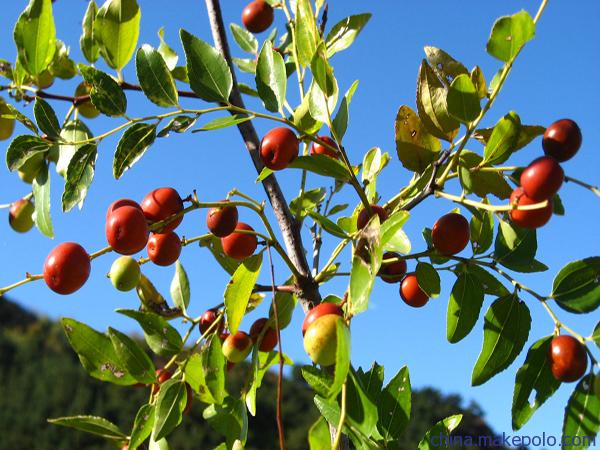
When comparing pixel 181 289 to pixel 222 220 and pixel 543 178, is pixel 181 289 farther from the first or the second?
pixel 543 178

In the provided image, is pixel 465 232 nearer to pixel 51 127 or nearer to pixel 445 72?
pixel 445 72

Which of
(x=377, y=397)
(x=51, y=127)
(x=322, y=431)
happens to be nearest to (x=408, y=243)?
(x=377, y=397)

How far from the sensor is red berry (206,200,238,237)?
979 millimetres

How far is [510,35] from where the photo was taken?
2.52 ft

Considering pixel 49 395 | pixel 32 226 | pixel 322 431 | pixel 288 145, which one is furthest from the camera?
pixel 49 395

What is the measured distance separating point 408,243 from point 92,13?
789mm

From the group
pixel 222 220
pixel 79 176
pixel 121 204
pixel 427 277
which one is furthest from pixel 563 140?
pixel 79 176

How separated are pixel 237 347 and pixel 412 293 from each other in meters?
0.30

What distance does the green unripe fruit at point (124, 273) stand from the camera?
1.04 m

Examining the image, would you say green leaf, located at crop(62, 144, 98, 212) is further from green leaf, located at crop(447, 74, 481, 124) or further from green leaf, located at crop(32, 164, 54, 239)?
green leaf, located at crop(447, 74, 481, 124)

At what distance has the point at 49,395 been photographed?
7.75 m

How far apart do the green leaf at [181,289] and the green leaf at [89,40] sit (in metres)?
0.45

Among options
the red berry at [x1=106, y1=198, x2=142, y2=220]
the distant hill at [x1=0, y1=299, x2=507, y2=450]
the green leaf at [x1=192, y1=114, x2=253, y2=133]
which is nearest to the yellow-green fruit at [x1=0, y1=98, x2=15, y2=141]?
the red berry at [x1=106, y1=198, x2=142, y2=220]

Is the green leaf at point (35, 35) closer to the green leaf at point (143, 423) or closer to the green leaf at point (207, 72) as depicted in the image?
the green leaf at point (207, 72)
